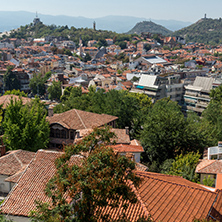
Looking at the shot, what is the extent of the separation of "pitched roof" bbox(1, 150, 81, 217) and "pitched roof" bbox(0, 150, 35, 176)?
2553mm

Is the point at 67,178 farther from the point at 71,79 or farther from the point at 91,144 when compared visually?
the point at 71,79

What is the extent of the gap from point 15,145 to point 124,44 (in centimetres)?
15253

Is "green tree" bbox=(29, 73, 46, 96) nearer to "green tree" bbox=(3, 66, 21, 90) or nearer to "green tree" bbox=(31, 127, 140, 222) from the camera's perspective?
"green tree" bbox=(3, 66, 21, 90)

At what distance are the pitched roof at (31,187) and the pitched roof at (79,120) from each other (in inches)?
528

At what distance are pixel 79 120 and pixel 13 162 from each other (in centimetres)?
1243

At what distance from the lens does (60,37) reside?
175125 millimetres

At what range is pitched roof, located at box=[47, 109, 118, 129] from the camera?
2877 cm

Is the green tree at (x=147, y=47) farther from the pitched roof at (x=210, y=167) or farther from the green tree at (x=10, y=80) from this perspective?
the pitched roof at (x=210, y=167)

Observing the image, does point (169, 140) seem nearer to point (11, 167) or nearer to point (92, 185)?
point (11, 167)

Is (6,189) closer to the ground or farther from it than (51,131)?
farther from it

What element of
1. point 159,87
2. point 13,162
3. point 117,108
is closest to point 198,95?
point 159,87

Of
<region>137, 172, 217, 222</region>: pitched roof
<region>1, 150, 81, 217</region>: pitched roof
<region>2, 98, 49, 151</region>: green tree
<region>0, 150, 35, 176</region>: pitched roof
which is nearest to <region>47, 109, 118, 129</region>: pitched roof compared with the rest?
<region>2, 98, 49, 151</region>: green tree

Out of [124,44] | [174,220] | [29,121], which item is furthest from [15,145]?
[124,44]

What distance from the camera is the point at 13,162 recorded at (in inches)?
692
